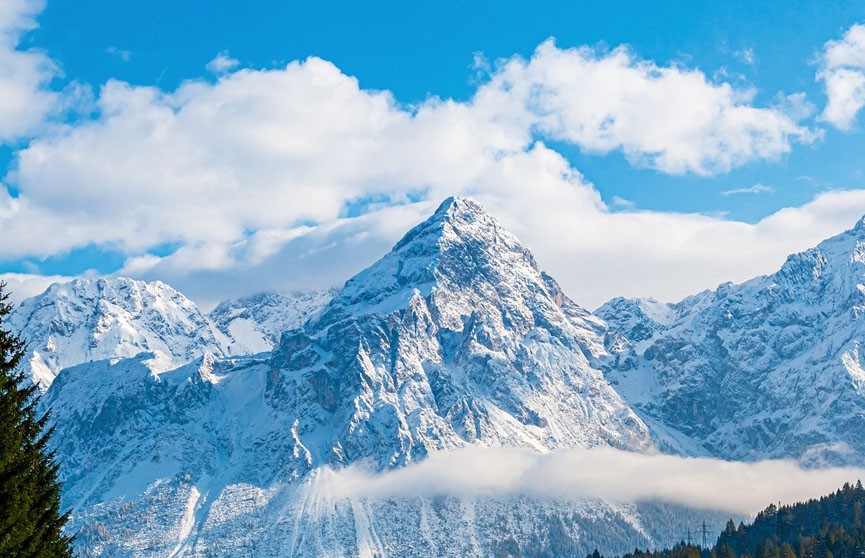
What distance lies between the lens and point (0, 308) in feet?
148

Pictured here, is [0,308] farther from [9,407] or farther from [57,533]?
[57,533]

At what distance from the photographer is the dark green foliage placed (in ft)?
142

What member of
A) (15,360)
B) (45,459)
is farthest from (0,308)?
(45,459)

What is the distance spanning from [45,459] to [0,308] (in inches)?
247

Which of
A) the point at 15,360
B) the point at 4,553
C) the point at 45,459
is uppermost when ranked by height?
the point at 15,360

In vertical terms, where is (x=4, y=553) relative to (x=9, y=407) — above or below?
below

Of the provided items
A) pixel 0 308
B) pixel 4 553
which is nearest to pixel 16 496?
pixel 4 553

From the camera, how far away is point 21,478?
44.3 metres

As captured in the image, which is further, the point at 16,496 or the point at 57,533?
the point at 57,533

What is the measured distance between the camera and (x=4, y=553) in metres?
41.9

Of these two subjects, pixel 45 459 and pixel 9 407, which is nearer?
pixel 9 407

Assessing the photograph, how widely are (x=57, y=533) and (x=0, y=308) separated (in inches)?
340

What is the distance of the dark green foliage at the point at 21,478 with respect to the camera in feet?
142

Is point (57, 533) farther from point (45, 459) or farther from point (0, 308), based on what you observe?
point (0, 308)
